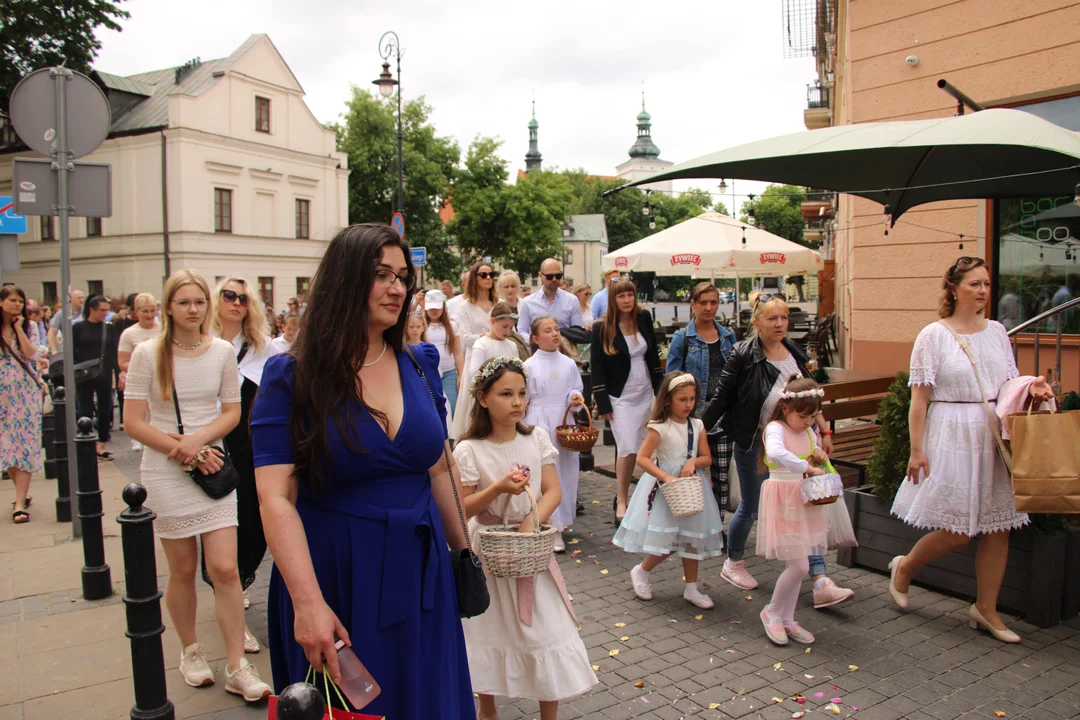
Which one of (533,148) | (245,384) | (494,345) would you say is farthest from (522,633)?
(533,148)

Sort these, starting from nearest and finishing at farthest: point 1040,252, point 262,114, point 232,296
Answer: point 232,296, point 1040,252, point 262,114

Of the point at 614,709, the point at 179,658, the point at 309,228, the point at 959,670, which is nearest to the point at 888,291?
the point at 959,670

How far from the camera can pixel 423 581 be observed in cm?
242

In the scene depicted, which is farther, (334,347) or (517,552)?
(517,552)

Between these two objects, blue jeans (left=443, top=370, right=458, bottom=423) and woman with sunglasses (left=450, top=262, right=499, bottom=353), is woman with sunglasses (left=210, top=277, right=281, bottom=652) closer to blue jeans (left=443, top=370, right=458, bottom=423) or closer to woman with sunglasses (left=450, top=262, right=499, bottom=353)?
blue jeans (left=443, top=370, right=458, bottom=423)

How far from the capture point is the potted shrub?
4.92 m

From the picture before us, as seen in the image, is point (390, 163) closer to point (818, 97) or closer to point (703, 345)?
point (818, 97)

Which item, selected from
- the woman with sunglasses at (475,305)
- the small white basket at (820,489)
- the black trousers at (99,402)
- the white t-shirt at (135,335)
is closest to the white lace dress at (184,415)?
the small white basket at (820,489)

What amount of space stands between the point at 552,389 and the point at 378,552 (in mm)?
4657

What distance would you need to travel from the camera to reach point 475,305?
8.80 metres

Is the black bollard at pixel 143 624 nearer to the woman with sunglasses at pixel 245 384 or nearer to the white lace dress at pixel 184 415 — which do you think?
the white lace dress at pixel 184 415

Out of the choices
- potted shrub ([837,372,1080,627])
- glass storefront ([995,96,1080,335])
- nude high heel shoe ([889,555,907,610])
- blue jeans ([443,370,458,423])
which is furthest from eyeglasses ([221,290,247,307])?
glass storefront ([995,96,1080,335])

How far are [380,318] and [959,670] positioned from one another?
12.1 ft

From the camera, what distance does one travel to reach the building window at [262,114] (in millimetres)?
40781
